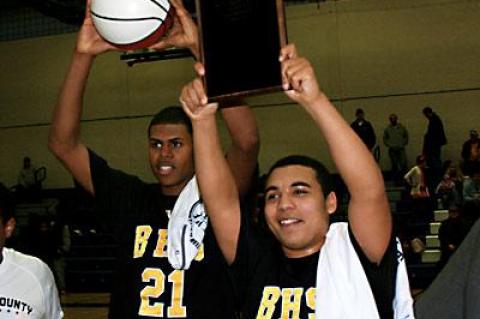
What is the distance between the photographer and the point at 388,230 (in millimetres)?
2447

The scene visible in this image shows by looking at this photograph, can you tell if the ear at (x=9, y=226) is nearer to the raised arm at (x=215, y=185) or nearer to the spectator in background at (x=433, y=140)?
the raised arm at (x=215, y=185)

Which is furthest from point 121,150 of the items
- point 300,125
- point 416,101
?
point 416,101

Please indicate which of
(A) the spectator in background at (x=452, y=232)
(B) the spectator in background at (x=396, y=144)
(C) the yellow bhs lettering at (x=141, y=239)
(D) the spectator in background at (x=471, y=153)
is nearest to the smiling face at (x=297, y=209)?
(C) the yellow bhs lettering at (x=141, y=239)

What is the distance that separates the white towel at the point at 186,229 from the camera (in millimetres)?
3078

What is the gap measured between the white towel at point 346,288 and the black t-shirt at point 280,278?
3 cm

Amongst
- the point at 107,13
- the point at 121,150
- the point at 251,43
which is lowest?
the point at 121,150

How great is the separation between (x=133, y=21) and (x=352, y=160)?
1.10m

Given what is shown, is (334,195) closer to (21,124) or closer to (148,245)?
(148,245)

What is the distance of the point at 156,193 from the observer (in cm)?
349

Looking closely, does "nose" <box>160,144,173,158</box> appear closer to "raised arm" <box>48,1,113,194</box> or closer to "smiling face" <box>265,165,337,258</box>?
"raised arm" <box>48,1,113,194</box>

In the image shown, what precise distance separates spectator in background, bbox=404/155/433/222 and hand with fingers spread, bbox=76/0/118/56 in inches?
501

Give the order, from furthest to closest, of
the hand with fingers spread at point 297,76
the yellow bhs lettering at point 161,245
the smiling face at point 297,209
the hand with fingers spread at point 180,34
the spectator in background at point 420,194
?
the spectator in background at point 420,194 < the yellow bhs lettering at point 161,245 < the hand with fingers spread at point 180,34 < the smiling face at point 297,209 < the hand with fingers spread at point 297,76

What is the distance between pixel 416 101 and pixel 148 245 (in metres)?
15.2

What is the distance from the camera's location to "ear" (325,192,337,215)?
2826 mm
